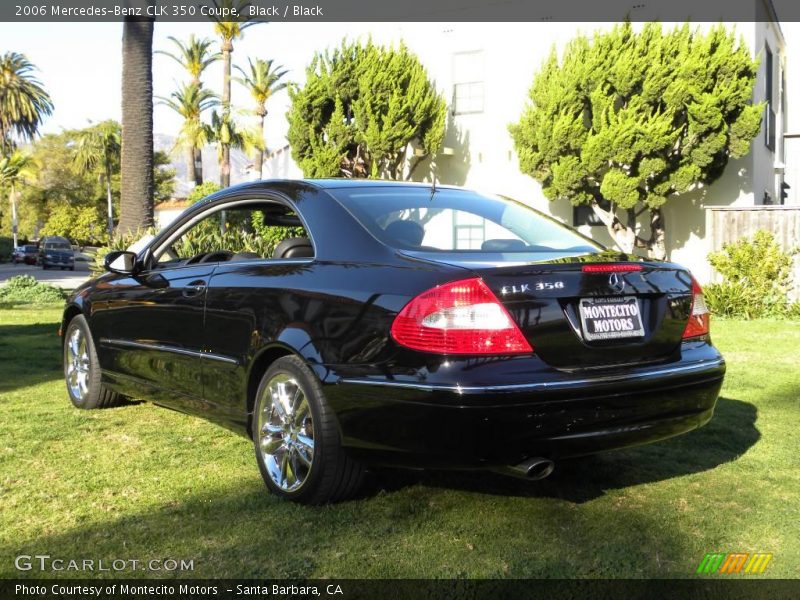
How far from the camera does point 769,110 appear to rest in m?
20.5

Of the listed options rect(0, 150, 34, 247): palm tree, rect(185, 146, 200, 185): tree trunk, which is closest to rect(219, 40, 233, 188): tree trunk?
rect(185, 146, 200, 185): tree trunk

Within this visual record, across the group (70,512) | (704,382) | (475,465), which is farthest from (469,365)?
(70,512)

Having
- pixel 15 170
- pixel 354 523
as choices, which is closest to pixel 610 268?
pixel 354 523

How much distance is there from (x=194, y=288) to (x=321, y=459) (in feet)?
4.80

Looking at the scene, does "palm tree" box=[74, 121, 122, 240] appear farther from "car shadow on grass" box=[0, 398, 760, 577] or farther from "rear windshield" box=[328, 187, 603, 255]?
"car shadow on grass" box=[0, 398, 760, 577]

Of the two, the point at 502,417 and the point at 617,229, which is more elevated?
the point at 617,229

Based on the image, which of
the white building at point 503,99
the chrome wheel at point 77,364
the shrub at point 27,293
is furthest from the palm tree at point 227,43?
the chrome wheel at point 77,364

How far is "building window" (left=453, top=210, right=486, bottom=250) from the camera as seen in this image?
13.4 ft

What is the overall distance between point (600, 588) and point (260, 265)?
2.26 meters

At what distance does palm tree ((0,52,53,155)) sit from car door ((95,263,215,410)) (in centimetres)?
7214

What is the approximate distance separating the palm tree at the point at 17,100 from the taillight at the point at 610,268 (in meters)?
74.9

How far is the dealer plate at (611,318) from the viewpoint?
3582mm

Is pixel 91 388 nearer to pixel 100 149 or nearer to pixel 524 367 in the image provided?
pixel 524 367

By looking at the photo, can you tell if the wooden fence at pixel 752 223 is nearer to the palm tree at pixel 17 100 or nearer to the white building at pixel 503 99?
the white building at pixel 503 99
